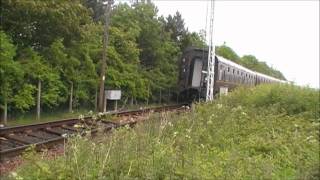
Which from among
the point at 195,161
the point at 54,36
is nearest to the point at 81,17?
the point at 54,36

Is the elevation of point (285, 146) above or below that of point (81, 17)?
below

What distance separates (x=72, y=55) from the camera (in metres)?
25.6

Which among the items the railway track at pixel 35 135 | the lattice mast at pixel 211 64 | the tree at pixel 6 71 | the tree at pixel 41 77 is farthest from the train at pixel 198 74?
the railway track at pixel 35 135

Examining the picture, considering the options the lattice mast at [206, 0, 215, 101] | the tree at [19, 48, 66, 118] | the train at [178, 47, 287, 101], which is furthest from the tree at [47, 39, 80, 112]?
the train at [178, 47, 287, 101]

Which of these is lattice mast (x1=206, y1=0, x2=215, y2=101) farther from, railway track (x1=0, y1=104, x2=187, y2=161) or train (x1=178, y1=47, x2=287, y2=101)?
railway track (x1=0, y1=104, x2=187, y2=161)

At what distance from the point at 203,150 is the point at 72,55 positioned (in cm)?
1696

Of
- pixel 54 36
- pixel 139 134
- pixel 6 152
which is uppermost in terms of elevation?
pixel 54 36

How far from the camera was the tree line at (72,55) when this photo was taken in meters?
20.8

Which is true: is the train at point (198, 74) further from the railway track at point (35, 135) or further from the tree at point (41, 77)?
the railway track at point (35, 135)

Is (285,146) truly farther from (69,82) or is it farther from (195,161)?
(69,82)

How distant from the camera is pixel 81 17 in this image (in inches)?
953

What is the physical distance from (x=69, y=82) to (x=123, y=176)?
64.1 ft

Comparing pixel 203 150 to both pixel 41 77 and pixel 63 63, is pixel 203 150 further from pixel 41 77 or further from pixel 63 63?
pixel 63 63

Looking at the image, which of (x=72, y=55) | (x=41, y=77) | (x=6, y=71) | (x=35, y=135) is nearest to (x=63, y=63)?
(x=72, y=55)
